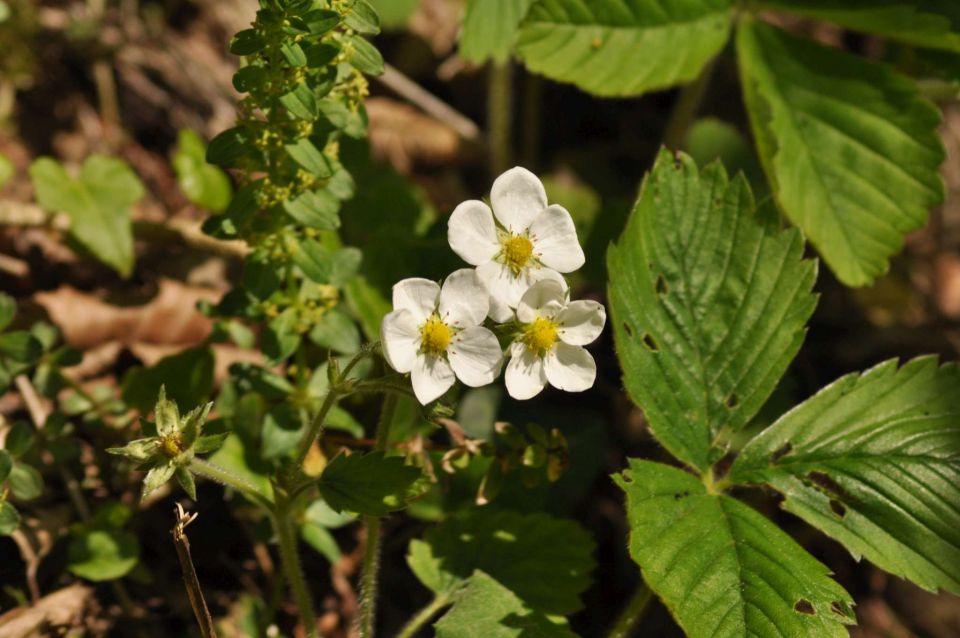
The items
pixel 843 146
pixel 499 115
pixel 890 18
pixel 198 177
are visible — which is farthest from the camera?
pixel 499 115

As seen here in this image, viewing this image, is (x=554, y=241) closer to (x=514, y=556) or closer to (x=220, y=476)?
(x=220, y=476)

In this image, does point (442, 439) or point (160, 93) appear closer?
point (442, 439)

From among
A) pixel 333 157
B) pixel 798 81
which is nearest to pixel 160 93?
pixel 333 157

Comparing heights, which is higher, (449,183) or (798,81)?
(798,81)

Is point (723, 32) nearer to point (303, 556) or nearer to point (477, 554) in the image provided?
point (477, 554)

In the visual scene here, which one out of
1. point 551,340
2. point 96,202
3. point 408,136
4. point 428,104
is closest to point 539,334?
point 551,340

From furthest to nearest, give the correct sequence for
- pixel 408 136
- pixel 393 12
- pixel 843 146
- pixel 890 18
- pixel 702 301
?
pixel 408 136 → pixel 393 12 → pixel 843 146 → pixel 890 18 → pixel 702 301

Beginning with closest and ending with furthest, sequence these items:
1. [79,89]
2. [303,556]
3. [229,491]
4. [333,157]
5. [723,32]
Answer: [333,157], [229,491], [303,556], [723,32], [79,89]
